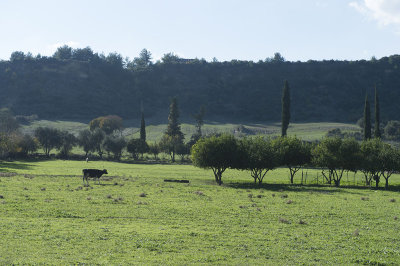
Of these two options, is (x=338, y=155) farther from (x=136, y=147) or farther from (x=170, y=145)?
(x=136, y=147)

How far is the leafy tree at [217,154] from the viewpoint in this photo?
6494 cm

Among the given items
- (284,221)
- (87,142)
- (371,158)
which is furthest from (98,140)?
(284,221)

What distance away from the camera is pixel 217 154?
2549 inches

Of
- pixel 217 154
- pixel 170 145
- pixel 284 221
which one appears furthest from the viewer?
pixel 170 145

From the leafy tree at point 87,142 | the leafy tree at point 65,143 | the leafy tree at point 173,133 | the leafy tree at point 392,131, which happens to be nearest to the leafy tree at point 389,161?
the leafy tree at point 173,133

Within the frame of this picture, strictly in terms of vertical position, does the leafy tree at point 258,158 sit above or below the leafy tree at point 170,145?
below

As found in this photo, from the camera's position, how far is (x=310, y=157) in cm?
7025

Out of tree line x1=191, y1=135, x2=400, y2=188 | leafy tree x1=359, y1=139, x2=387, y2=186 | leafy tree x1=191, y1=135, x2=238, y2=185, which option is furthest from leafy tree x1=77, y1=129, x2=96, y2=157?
leafy tree x1=359, y1=139, x2=387, y2=186

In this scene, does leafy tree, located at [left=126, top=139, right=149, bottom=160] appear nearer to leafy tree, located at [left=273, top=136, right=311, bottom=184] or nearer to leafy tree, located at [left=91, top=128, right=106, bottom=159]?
leafy tree, located at [left=91, top=128, right=106, bottom=159]

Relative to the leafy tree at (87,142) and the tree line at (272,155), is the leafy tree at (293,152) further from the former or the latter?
the leafy tree at (87,142)

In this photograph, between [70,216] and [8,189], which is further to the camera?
[8,189]

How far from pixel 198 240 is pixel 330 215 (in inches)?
547

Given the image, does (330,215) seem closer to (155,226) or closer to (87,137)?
(155,226)

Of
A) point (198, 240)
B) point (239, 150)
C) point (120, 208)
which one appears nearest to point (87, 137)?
point (239, 150)
